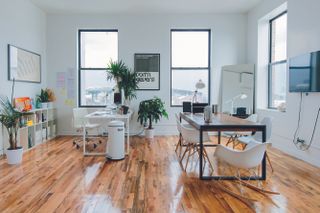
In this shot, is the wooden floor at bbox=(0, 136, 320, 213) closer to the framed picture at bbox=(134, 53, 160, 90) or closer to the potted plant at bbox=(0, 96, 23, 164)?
the potted plant at bbox=(0, 96, 23, 164)

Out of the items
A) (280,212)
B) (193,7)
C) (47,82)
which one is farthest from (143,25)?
(280,212)

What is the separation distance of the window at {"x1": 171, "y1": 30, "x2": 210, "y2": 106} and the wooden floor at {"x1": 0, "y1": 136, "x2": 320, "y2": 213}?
2887 millimetres

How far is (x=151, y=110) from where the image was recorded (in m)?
6.72

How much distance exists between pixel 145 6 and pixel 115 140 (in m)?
3.64

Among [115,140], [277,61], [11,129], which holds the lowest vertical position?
[115,140]

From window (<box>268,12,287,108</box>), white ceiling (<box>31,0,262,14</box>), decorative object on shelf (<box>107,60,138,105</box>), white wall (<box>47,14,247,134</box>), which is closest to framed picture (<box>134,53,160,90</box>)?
white wall (<box>47,14,247,134</box>)

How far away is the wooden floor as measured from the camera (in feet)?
8.95

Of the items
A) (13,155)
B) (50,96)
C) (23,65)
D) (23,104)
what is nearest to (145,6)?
(23,65)

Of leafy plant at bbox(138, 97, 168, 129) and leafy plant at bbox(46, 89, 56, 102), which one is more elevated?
leafy plant at bbox(46, 89, 56, 102)

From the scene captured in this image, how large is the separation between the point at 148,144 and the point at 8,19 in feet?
12.7

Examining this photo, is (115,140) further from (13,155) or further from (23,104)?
(23,104)

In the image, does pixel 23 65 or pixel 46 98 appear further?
pixel 46 98

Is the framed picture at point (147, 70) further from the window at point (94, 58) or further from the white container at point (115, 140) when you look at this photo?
the white container at point (115, 140)

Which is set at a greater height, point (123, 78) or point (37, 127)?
point (123, 78)
